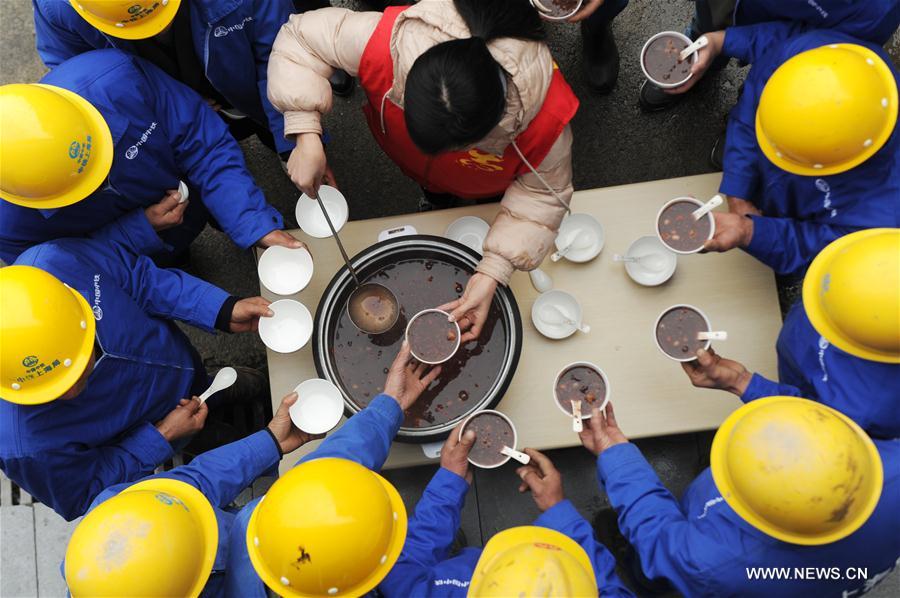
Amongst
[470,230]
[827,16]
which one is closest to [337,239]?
[470,230]

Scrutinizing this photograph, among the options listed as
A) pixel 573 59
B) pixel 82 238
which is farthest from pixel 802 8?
pixel 82 238

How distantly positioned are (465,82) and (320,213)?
3.46 feet

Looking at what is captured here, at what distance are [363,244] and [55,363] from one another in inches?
47.2

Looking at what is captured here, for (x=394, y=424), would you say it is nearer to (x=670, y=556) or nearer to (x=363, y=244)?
(x=363, y=244)

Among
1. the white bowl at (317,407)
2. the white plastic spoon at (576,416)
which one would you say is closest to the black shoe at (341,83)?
the white bowl at (317,407)

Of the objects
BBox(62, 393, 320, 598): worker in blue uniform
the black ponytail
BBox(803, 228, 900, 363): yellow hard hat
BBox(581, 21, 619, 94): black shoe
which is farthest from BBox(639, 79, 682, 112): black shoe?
BBox(62, 393, 320, 598): worker in blue uniform

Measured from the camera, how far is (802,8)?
2328mm

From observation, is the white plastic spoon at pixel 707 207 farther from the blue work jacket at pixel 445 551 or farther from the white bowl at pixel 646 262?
the blue work jacket at pixel 445 551

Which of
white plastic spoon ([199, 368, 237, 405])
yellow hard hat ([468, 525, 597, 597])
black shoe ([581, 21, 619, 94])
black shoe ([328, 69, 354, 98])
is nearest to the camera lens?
yellow hard hat ([468, 525, 597, 597])

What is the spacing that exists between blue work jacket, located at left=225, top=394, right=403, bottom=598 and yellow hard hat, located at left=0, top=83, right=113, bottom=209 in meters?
1.27

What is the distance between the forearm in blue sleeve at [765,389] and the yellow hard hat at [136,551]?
6.61 feet

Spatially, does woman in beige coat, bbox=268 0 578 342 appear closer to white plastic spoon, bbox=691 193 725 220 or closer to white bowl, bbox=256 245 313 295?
white bowl, bbox=256 245 313 295

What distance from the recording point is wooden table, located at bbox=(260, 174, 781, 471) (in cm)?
238

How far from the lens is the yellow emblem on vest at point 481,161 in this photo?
215 cm
